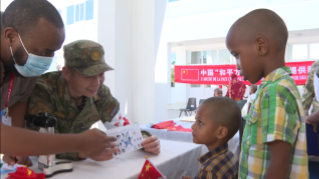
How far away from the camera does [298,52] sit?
30.2 feet

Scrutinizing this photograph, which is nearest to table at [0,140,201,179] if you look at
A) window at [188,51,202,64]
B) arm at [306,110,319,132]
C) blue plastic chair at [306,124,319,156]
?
arm at [306,110,319,132]

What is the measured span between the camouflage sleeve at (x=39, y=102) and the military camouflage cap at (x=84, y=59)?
211 mm

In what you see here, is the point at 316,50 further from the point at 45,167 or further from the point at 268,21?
the point at 45,167

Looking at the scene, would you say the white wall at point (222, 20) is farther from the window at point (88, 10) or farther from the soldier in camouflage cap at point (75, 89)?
the soldier in camouflage cap at point (75, 89)

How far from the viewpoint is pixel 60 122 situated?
1453 millimetres

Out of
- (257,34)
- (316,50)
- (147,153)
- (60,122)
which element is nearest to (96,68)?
(60,122)

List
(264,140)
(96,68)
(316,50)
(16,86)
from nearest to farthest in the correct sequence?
1. (264,140)
2. (16,86)
3. (96,68)
4. (316,50)

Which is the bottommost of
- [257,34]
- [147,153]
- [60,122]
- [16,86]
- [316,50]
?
[147,153]

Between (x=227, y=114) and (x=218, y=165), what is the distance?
28 centimetres

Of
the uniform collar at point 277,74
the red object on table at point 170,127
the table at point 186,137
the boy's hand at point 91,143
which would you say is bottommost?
the table at point 186,137

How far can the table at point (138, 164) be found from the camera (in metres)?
1.11

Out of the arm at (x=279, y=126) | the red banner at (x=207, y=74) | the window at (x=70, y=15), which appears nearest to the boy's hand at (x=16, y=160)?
the arm at (x=279, y=126)

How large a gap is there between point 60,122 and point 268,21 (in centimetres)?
122

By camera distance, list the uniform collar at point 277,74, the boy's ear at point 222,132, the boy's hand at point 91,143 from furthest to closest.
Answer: the boy's ear at point 222,132 < the uniform collar at point 277,74 < the boy's hand at point 91,143
